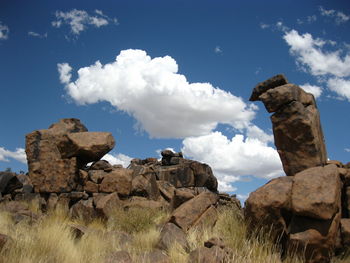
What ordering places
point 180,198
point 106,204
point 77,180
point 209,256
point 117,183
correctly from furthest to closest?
point 77,180 → point 117,183 → point 106,204 → point 180,198 → point 209,256

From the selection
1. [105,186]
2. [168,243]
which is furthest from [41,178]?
[168,243]

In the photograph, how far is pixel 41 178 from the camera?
1416 cm

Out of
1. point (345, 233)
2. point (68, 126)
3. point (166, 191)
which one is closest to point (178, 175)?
point (166, 191)

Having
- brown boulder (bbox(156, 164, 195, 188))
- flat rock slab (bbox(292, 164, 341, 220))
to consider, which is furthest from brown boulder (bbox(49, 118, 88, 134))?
flat rock slab (bbox(292, 164, 341, 220))

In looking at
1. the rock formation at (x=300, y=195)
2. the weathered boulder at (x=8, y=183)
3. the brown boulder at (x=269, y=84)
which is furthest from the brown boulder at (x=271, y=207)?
the weathered boulder at (x=8, y=183)

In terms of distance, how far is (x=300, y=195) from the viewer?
23.0ft

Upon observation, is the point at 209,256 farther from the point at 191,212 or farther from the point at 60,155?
the point at 60,155

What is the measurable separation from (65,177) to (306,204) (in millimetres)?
9914

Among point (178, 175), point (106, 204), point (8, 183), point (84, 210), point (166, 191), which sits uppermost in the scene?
point (178, 175)

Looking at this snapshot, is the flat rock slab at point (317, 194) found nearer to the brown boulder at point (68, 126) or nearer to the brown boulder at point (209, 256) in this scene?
the brown boulder at point (209, 256)

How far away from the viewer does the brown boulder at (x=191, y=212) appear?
924 centimetres

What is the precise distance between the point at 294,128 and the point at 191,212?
3.47 m

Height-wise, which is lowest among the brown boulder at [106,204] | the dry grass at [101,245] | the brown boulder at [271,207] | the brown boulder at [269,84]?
the dry grass at [101,245]

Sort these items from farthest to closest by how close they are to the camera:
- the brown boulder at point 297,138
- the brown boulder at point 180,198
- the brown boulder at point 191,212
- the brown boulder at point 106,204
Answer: the brown boulder at point 106,204
the brown boulder at point 180,198
the brown boulder at point 191,212
the brown boulder at point 297,138
